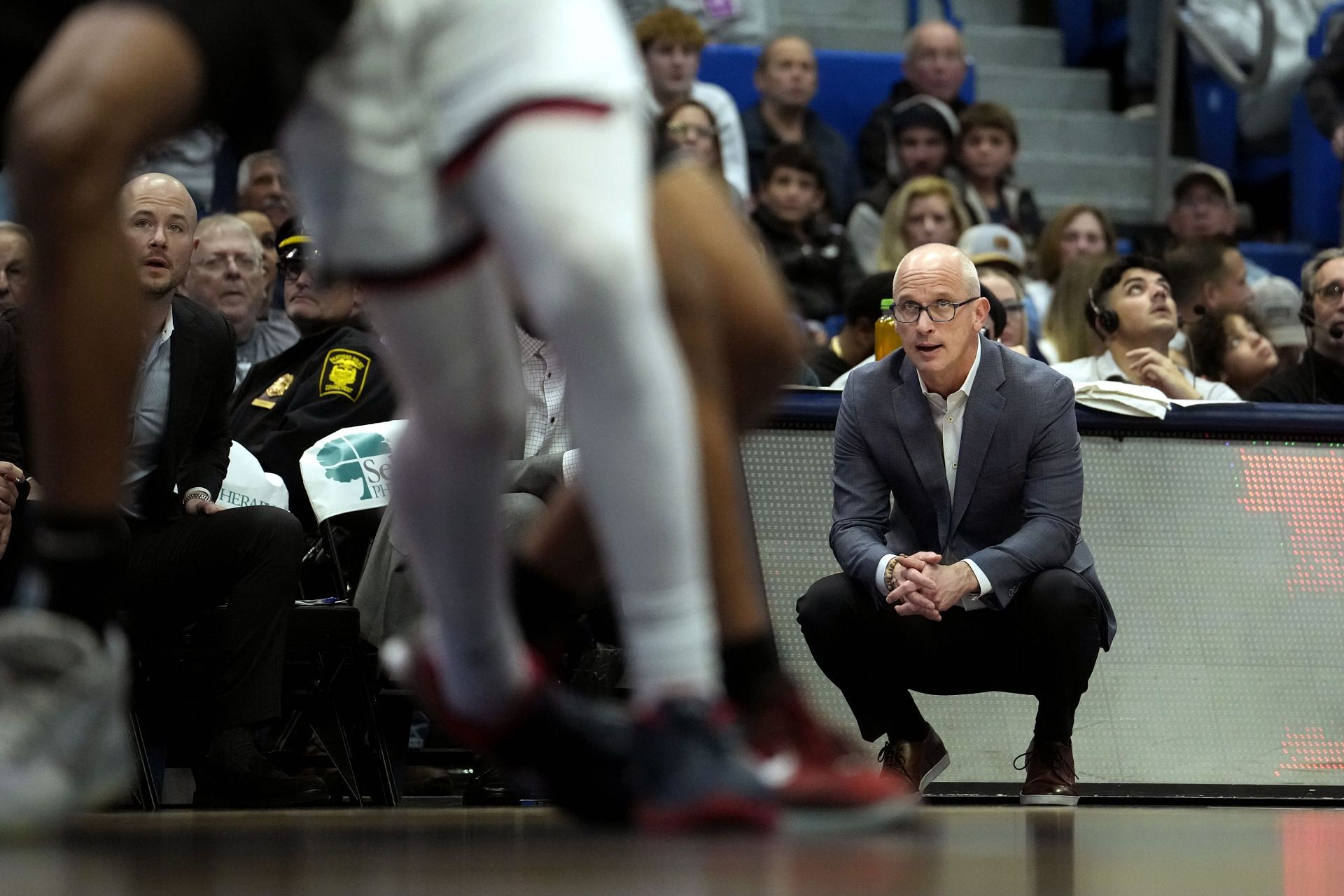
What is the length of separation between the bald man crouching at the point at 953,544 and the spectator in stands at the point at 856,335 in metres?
0.97

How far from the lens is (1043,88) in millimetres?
10672

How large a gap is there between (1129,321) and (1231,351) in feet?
2.98

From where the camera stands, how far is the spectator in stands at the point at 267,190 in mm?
7414

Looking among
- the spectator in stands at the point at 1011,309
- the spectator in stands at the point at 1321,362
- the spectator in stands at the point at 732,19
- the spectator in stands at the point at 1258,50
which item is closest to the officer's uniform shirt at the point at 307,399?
the spectator in stands at the point at 1011,309

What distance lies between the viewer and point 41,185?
75.3 inches

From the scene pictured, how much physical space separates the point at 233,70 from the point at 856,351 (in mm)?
4529

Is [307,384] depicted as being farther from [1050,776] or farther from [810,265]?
[810,265]

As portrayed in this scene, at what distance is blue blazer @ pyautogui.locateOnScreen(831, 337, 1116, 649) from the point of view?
489 centimetres

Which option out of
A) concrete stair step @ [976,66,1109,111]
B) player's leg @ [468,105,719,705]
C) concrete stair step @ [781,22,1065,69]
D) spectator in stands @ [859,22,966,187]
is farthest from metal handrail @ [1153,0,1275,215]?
player's leg @ [468,105,719,705]

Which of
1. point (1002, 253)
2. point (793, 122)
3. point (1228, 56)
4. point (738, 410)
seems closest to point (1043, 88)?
point (1228, 56)

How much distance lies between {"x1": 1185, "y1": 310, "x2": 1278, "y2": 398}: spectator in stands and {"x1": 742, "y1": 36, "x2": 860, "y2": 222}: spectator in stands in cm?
183

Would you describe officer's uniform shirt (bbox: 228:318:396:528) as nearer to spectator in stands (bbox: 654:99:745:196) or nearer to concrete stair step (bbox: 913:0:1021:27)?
spectator in stands (bbox: 654:99:745:196)

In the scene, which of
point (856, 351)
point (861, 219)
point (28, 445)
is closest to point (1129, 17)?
point (861, 219)

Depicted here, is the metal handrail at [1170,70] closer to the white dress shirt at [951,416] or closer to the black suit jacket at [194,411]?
the white dress shirt at [951,416]
